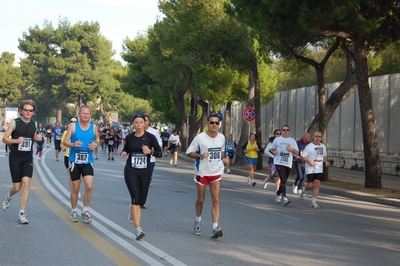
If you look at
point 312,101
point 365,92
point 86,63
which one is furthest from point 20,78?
point 365,92

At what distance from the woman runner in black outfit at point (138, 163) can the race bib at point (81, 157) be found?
4.08 feet

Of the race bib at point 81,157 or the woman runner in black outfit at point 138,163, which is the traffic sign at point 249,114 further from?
the woman runner in black outfit at point 138,163

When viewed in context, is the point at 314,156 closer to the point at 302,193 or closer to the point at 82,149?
the point at 302,193

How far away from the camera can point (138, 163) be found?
31.4ft

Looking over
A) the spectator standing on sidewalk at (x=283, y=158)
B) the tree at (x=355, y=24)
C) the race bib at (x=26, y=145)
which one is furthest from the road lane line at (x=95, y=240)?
the tree at (x=355, y=24)

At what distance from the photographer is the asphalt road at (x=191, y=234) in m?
8.29

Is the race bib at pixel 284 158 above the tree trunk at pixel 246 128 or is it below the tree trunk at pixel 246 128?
below

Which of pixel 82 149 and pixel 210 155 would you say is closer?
pixel 210 155

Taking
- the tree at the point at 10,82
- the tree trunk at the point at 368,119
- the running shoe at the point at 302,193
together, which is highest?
the tree at the point at 10,82

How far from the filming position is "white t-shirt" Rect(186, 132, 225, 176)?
9.92 m

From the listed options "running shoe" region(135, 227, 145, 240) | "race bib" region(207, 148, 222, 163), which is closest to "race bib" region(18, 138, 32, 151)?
"running shoe" region(135, 227, 145, 240)

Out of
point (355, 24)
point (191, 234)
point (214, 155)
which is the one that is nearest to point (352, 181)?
point (355, 24)

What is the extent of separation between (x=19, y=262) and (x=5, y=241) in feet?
4.58

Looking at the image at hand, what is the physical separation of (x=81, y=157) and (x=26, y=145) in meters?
0.87
